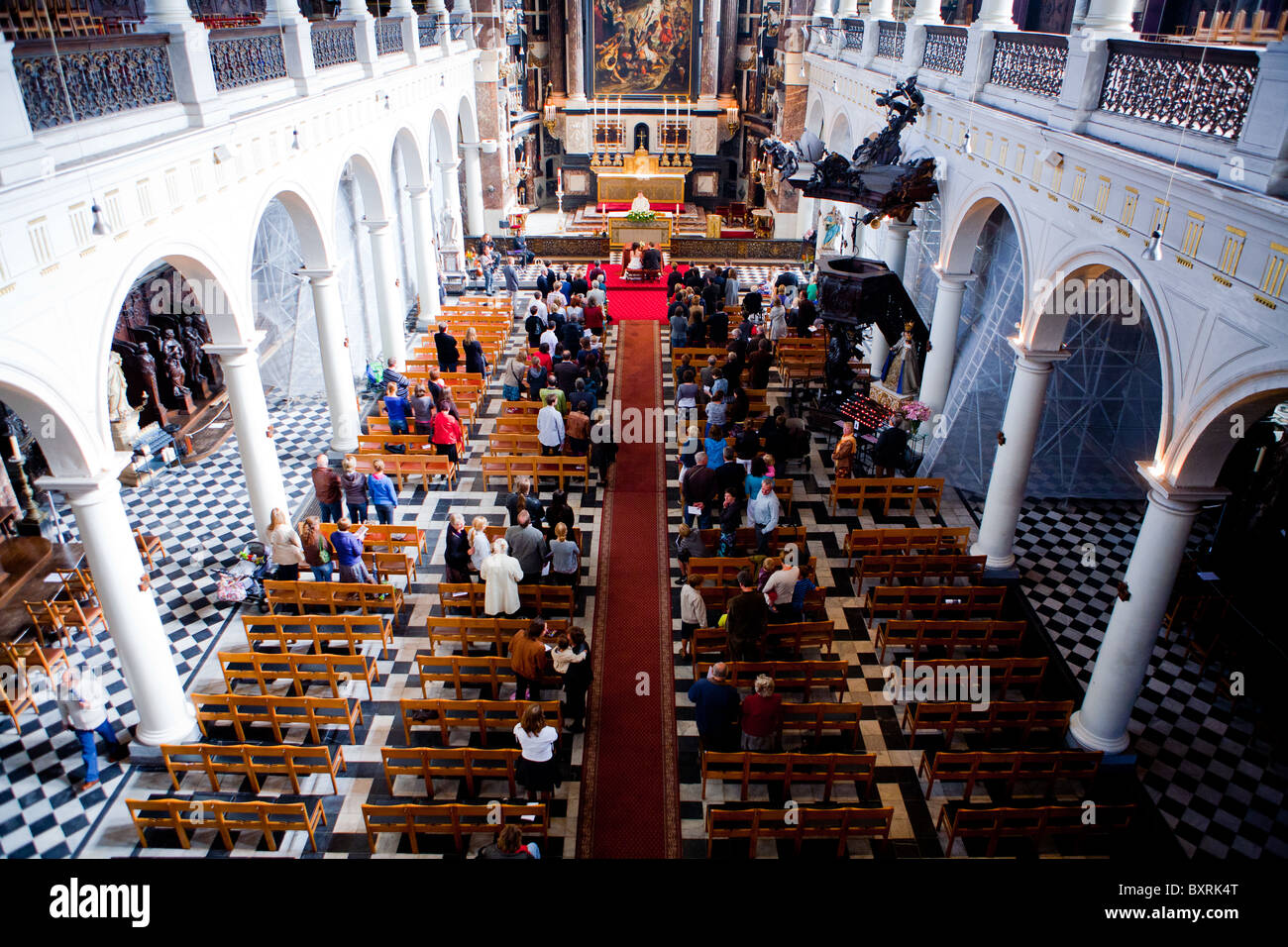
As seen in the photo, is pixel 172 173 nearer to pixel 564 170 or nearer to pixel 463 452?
pixel 463 452

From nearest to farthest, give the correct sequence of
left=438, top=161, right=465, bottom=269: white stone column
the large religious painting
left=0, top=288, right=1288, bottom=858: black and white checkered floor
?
left=0, top=288, right=1288, bottom=858: black and white checkered floor < left=438, top=161, right=465, bottom=269: white stone column < the large religious painting

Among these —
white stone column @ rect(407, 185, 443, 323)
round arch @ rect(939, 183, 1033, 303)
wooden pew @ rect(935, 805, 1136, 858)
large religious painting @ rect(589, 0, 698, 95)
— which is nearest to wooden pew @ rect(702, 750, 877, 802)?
wooden pew @ rect(935, 805, 1136, 858)

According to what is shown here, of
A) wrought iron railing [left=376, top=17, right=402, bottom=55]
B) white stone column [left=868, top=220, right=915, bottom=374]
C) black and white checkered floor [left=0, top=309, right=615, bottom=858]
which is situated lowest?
black and white checkered floor [left=0, top=309, right=615, bottom=858]

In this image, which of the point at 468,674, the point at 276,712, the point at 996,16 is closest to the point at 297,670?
the point at 276,712

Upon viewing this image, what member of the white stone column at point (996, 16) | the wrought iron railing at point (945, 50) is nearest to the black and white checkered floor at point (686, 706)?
the wrought iron railing at point (945, 50)

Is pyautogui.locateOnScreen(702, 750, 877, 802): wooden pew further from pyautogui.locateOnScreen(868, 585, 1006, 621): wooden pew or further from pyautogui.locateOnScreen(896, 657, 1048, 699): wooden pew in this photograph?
pyautogui.locateOnScreen(868, 585, 1006, 621): wooden pew

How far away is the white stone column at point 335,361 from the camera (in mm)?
12430

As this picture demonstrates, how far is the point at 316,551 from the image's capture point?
9.69 meters

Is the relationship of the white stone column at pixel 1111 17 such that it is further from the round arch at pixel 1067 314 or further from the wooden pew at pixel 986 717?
the wooden pew at pixel 986 717

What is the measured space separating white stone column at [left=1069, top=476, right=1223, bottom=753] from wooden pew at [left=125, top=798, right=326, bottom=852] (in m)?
7.20

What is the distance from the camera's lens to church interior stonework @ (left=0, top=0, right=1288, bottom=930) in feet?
21.6

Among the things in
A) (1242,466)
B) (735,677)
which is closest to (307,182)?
(735,677)

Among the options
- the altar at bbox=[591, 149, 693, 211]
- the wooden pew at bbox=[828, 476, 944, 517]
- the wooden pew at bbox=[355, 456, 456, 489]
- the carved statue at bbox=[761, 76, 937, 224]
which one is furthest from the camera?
the altar at bbox=[591, 149, 693, 211]
